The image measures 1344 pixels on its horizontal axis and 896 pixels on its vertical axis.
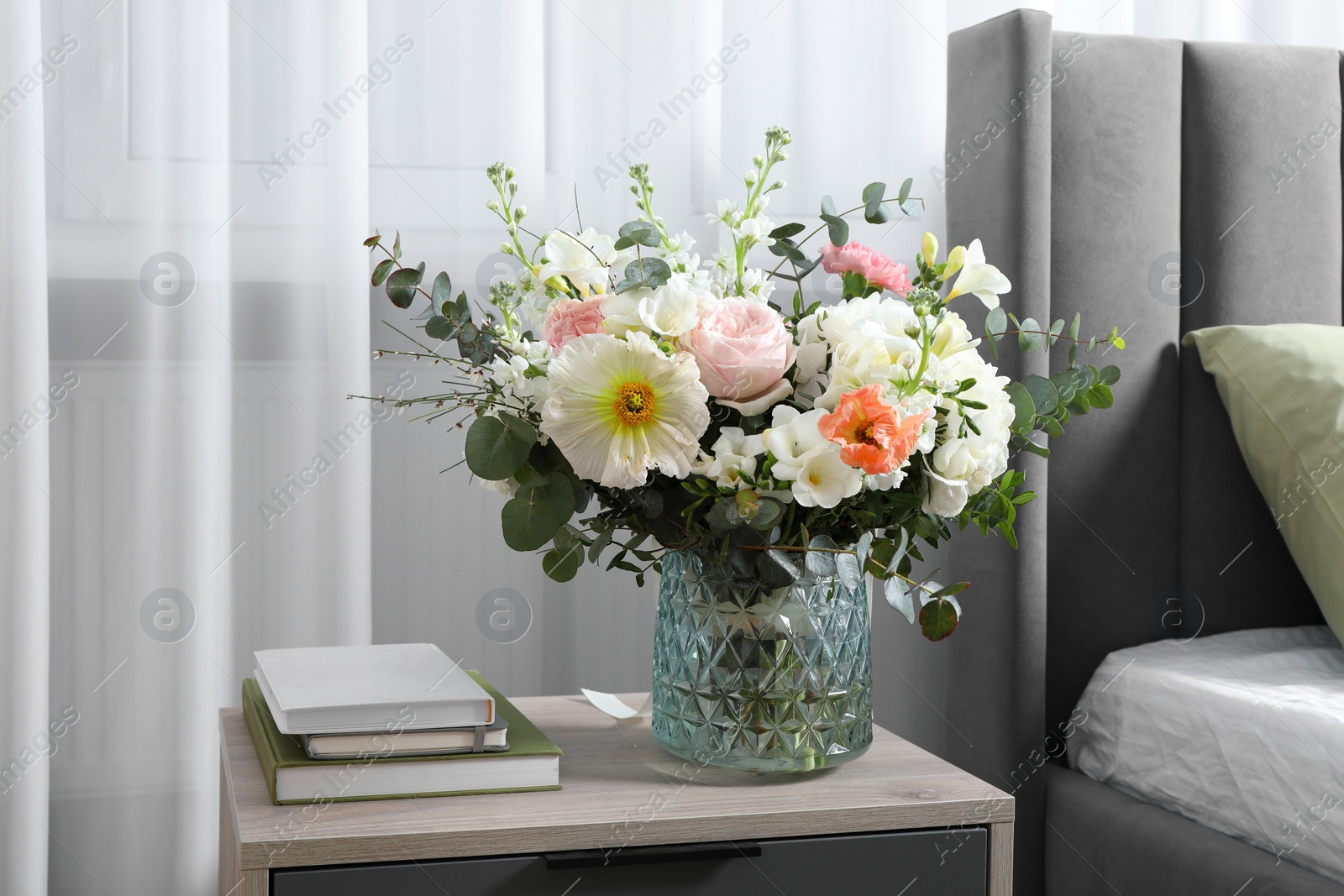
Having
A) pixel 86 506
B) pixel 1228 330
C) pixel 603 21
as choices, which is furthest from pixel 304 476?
pixel 1228 330

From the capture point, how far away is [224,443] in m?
1.43

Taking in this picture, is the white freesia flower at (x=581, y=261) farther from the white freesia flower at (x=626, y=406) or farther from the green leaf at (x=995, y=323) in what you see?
the green leaf at (x=995, y=323)

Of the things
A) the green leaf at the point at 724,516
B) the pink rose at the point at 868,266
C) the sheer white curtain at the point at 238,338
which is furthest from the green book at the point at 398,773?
the sheer white curtain at the point at 238,338

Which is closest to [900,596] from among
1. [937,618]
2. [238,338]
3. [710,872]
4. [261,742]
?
[937,618]

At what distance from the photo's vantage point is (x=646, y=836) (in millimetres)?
828

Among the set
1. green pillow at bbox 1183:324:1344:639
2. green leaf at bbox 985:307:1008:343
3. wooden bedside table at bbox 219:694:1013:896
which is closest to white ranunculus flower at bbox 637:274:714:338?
green leaf at bbox 985:307:1008:343

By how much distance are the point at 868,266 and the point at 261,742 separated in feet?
1.93

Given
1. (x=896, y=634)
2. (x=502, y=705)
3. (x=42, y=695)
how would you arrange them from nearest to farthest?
(x=502, y=705), (x=42, y=695), (x=896, y=634)

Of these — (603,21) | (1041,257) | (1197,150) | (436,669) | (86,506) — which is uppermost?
(603,21)

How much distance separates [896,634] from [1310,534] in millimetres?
547

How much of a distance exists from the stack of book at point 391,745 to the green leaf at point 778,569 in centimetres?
22

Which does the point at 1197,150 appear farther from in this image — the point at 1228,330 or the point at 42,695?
the point at 42,695

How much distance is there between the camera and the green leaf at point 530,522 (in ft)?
2.85

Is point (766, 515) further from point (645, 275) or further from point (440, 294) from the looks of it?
point (440, 294)
